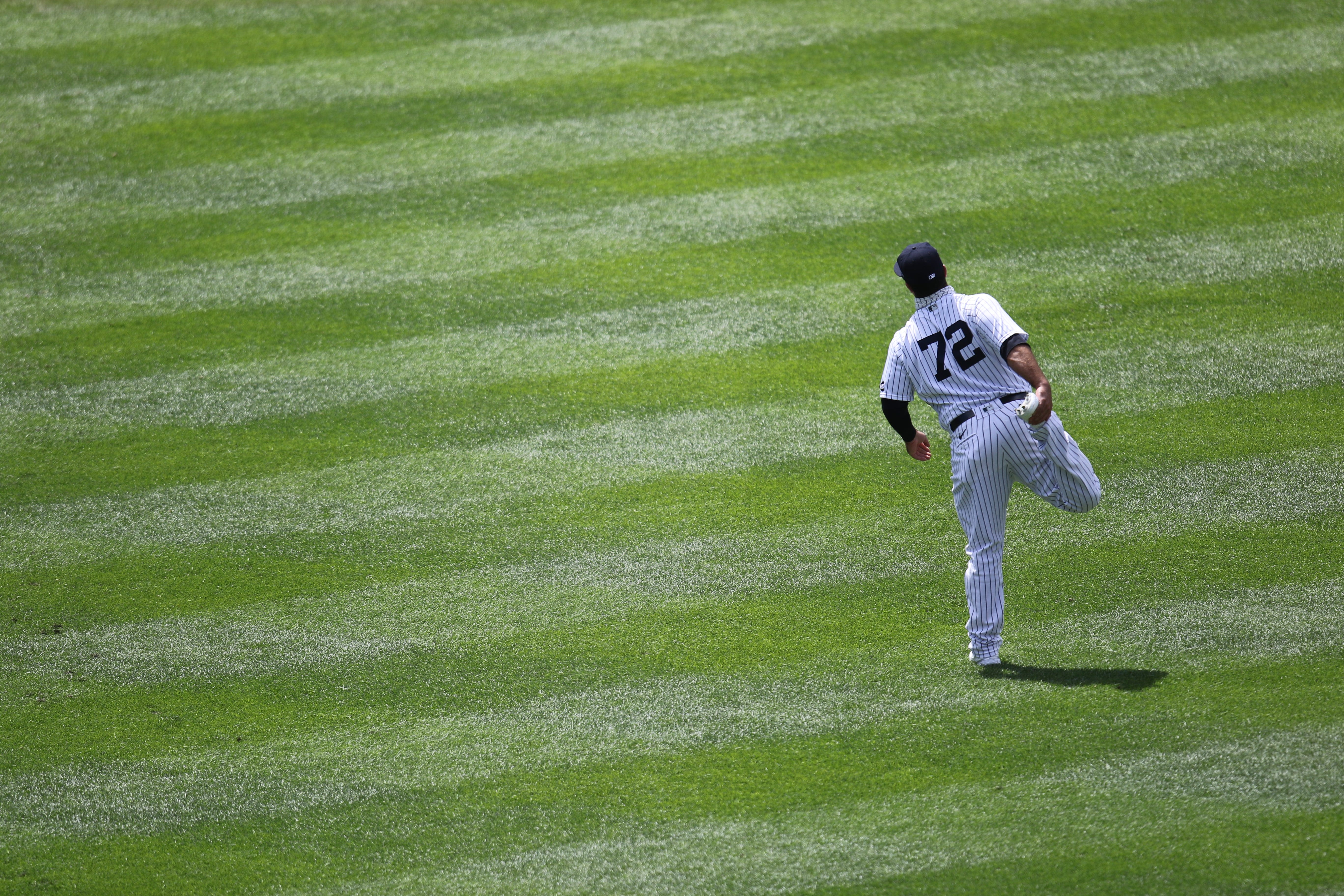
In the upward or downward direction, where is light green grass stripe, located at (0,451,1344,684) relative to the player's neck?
downward

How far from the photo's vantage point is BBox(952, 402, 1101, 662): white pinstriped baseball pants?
17.9 ft

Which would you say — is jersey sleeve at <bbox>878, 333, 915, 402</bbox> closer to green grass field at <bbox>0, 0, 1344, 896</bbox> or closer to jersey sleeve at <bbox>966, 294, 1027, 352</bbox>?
jersey sleeve at <bbox>966, 294, 1027, 352</bbox>

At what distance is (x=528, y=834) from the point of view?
4977 mm

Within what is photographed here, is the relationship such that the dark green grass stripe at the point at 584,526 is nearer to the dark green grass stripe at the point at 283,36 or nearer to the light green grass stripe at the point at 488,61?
the light green grass stripe at the point at 488,61

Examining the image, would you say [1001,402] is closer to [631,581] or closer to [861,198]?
[631,581]

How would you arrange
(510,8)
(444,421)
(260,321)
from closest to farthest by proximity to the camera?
(444,421), (260,321), (510,8)

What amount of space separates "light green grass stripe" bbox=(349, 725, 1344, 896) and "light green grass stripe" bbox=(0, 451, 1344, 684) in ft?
3.94

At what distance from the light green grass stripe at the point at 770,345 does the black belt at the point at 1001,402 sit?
2344mm

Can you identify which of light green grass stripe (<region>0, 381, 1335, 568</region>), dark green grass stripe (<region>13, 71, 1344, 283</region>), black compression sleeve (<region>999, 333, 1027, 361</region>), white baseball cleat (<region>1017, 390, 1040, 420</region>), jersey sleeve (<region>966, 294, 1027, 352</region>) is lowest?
light green grass stripe (<region>0, 381, 1335, 568</region>)

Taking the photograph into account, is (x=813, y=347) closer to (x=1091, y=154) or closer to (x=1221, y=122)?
(x=1091, y=154)

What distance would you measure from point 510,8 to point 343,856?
30.1ft

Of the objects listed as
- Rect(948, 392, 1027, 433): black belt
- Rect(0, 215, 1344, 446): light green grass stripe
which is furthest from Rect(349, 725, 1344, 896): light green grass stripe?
Rect(0, 215, 1344, 446): light green grass stripe

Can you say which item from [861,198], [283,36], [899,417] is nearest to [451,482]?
[899,417]

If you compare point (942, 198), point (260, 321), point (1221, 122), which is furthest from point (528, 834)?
point (1221, 122)
